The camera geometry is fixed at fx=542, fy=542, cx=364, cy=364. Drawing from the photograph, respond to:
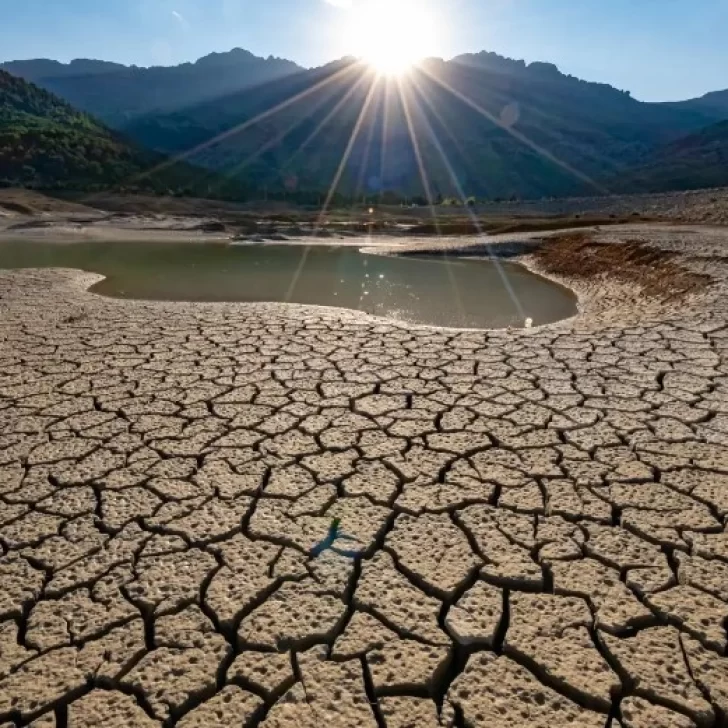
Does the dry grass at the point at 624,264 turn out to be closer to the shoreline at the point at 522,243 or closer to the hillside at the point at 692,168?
the shoreline at the point at 522,243

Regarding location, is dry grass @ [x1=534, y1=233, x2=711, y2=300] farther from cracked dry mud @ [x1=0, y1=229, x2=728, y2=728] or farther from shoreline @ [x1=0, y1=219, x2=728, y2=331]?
cracked dry mud @ [x1=0, y1=229, x2=728, y2=728]

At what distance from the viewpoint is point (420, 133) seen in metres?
78.0

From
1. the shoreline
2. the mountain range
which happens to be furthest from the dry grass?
the mountain range

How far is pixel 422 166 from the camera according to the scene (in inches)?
2746

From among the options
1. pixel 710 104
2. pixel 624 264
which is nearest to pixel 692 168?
pixel 624 264

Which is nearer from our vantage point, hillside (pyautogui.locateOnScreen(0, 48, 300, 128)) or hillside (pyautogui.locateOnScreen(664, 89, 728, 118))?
hillside (pyautogui.locateOnScreen(0, 48, 300, 128))

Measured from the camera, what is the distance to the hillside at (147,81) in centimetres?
11619

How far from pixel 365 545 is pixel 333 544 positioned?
125mm

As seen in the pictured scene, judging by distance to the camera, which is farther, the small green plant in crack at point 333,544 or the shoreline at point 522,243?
the shoreline at point 522,243

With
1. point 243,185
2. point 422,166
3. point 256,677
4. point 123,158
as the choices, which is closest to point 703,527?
point 256,677

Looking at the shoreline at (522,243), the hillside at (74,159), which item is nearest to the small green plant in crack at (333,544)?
the shoreline at (522,243)

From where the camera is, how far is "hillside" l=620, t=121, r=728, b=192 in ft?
149

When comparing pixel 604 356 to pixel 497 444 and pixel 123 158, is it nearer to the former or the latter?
pixel 497 444

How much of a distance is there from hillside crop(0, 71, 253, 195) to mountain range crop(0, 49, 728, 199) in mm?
3192
